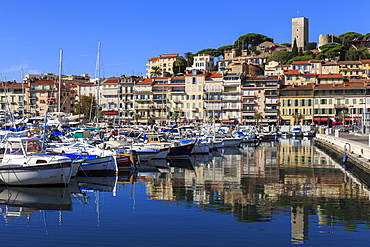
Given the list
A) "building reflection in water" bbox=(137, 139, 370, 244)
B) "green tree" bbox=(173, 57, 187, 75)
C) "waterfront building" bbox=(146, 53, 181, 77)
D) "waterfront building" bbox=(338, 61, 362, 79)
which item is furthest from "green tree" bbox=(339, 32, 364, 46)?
"building reflection in water" bbox=(137, 139, 370, 244)

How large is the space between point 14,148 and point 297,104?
80.2m

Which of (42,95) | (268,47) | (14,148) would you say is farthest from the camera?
(268,47)

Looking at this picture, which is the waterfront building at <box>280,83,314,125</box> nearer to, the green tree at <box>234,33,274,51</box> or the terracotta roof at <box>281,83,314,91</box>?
the terracotta roof at <box>281,83,314,91</box>

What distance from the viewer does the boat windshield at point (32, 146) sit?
25.0 m

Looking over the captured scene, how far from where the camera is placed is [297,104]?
99.0 m

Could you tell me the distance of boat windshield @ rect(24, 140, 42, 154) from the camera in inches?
986

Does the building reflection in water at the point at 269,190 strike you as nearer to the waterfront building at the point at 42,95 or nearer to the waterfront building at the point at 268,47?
the waterfront building at the point at 42,95

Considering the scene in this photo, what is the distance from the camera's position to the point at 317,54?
141750 millimetres

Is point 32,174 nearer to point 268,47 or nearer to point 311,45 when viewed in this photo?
point 268,47

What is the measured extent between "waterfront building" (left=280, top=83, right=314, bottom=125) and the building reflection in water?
6254 cm

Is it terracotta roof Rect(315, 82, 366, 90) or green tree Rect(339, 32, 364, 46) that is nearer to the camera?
terracotta roof Rect(315, 82, 366, 90)

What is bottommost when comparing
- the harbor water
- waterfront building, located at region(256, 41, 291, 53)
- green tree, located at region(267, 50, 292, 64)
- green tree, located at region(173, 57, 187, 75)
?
the harbor water

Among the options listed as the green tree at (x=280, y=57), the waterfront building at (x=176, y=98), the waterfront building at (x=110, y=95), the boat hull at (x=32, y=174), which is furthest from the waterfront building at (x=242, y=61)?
the boat hull at (x=32, y=174)

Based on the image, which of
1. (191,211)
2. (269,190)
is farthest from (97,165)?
(191,211)
